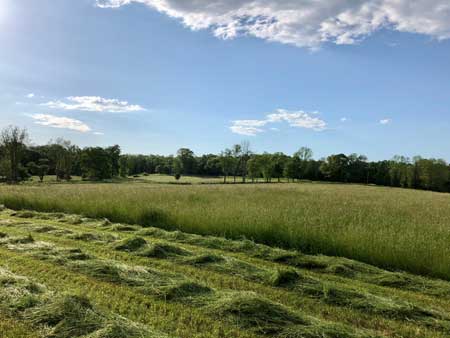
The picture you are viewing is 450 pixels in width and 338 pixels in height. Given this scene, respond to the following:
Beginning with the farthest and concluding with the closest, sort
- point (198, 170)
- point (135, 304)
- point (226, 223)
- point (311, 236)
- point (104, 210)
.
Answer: point (198, 170)
point (104, 210)
point (226, 223)
point (311, 236)
point (135, 304)

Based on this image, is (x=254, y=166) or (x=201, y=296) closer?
(x=201, y=296)

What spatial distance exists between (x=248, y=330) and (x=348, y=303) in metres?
1.65

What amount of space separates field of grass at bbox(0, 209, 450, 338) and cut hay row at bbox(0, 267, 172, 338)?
1 cm

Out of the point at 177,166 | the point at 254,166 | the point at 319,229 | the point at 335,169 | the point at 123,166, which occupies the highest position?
the point at 335,169

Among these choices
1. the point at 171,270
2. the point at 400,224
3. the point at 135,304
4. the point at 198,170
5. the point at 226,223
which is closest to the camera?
the point at 135,304

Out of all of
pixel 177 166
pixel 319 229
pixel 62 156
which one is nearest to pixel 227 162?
pixel 177 166

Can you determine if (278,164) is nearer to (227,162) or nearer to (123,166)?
(227,162)

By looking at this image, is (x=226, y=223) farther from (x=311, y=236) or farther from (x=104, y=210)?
(x=104, y=210)

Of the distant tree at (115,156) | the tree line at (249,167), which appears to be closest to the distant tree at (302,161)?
the tree line at (249,167)

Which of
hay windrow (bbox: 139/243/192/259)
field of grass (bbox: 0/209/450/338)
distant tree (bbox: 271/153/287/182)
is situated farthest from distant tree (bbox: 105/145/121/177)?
hay windrow (bbox: 139/243/192/259)

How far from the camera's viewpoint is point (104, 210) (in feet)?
37.2

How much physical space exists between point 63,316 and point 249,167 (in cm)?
6295

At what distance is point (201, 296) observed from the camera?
13.2 ft

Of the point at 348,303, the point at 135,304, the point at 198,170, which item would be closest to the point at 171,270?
the point at 135,304
